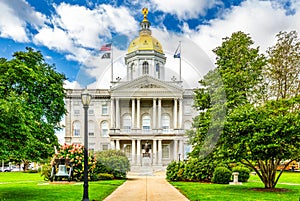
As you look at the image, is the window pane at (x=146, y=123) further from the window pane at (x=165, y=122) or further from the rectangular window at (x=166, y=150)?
the rectangular window at (x=166, y=150)

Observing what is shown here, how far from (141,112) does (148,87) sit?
5.33m

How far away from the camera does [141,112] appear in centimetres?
6266

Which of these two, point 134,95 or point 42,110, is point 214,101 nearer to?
point 42,110

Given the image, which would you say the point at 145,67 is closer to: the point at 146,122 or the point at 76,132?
the point at 146,122

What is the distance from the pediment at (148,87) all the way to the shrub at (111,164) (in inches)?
1003

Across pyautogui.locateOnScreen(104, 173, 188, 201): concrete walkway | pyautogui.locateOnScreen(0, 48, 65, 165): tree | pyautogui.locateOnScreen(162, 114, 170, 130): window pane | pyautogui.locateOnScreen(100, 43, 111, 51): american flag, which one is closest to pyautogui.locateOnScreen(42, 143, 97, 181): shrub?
pyautogui.locateOnScreen(104, 173, 188, 201): concrete walkway

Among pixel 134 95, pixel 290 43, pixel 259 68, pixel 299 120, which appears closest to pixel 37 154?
pixel 299 120

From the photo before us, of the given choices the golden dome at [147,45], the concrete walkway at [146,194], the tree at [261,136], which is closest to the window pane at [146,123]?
the golden dome at [147,45]

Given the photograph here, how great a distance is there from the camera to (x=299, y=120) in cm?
1775

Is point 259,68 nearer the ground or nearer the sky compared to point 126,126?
nearer the sky

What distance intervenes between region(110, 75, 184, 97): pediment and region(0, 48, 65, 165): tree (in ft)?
127

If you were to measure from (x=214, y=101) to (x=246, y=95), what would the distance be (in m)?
2.41

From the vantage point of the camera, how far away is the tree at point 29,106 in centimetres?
1386

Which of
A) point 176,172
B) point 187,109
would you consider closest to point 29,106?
point 176,172
